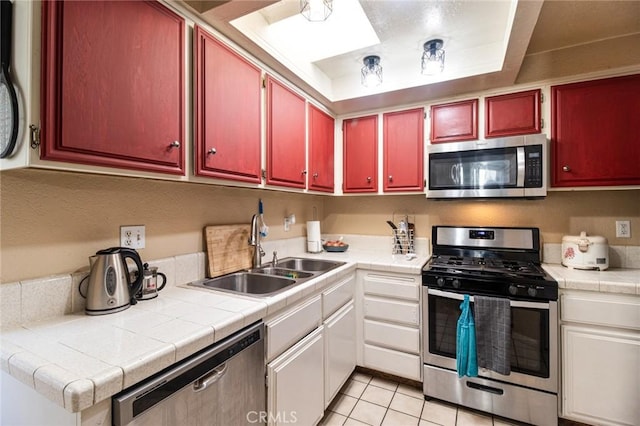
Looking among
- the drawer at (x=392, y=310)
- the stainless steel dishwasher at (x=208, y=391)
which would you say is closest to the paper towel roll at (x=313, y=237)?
the drawer at (x=392, y=310)

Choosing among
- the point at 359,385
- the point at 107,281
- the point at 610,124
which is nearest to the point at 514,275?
the point at 610,124

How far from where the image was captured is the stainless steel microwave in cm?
196

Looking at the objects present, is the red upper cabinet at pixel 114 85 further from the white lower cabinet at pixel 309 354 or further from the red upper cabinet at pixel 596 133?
the red upper cabinet at pixel 596 133

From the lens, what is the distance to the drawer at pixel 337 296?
177cm

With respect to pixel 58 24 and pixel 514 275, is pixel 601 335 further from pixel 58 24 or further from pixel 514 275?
pixel 58 24

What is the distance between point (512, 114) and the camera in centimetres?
212

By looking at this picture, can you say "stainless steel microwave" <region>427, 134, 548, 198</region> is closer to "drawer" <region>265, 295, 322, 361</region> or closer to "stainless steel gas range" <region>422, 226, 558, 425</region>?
"stainless steel gas range" <region>422, 226, 558, 425</region>

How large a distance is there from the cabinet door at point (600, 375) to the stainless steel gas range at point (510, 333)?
3.1 inches

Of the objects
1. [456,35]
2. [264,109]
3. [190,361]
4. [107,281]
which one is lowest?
[190,361]

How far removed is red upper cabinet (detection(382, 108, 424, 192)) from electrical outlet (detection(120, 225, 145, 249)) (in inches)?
71.8

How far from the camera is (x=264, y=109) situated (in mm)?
1795

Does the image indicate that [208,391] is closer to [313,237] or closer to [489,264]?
[313,237]

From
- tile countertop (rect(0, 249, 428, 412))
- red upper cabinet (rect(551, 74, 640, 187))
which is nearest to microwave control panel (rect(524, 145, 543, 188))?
red upper cabinet (rect(551, 74, 640, 187))

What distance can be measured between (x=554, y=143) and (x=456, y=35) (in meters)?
0.98
